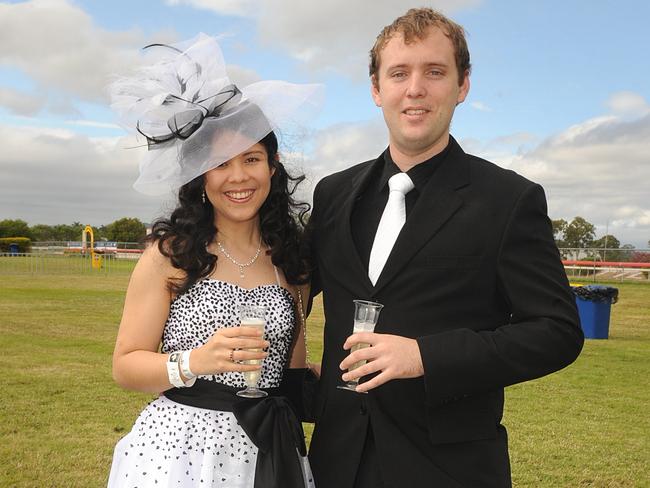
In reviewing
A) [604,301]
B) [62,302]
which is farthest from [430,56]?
[62,302]

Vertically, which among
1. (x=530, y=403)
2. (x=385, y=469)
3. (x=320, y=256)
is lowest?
(x=530, y=403)

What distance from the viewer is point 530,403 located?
890 cm

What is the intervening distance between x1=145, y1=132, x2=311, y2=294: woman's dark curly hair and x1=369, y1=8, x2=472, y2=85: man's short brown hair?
0.72 meters

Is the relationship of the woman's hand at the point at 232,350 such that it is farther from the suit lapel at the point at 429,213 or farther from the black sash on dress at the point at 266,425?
the suit lapel at the point at 429,213

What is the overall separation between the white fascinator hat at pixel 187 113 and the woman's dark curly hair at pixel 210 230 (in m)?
0.11

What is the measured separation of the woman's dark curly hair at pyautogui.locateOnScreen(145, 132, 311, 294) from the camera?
3004 mm

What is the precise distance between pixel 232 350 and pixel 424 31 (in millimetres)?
1455

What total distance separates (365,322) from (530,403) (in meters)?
7.17

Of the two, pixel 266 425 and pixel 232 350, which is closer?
pixel 232 350

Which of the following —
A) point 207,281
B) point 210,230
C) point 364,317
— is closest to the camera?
point 364,317

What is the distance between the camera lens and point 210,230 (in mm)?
3207

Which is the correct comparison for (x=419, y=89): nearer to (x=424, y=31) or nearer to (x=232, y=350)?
(x=424, y=31)

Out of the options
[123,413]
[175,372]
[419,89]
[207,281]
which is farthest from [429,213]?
[123,413]

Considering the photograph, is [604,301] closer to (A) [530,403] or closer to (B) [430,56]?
(A) [530,403]
